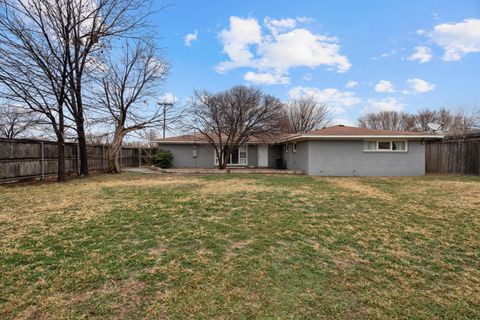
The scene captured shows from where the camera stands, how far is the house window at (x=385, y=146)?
14180mm

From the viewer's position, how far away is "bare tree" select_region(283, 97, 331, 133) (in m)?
34.3

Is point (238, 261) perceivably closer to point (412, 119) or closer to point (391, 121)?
point (412, 119)

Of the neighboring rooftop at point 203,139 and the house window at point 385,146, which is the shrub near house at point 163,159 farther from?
the house window at point 385,146

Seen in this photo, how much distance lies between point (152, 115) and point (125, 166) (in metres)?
6.87

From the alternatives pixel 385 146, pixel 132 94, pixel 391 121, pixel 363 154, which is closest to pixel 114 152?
pixel 132 94

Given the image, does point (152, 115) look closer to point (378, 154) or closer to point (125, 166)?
point (125, 166)

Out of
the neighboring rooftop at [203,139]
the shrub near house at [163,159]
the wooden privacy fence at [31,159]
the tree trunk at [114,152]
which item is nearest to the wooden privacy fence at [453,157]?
the neighboring rooftop at [203,139]

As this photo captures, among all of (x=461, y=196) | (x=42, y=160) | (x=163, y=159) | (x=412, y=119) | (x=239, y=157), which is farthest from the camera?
(x=412, y=119)

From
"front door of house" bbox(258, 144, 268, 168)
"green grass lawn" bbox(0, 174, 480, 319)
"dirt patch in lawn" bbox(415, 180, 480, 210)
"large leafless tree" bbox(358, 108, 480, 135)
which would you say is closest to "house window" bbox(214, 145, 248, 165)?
"front door of house" bbox(258, 144, 268, 168)

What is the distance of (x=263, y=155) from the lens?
20125mm

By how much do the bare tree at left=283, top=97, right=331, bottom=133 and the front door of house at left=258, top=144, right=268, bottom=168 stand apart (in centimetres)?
1509

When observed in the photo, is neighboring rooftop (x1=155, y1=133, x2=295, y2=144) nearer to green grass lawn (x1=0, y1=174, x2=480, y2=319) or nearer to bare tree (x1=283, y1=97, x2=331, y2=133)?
green grass lawn (x1=0, y1=174, x2=480, y2=319)

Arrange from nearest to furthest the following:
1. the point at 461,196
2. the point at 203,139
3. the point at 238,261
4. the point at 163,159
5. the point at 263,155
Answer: the point at 238,261 < the point at 461,196 < the point at 163,159 < the point at 203,139 < the point at 263,155

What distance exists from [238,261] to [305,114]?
3297 centimetres
